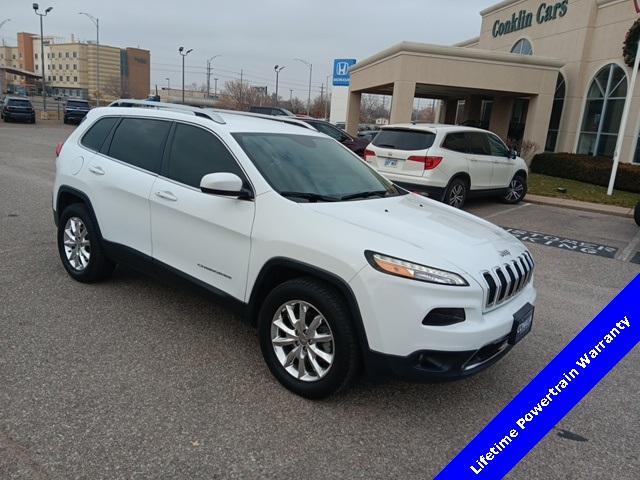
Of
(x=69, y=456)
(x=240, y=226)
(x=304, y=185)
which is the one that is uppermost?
(x=304, y=185)

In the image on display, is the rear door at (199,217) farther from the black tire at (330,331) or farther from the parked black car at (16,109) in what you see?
the parked black car at (16,109)

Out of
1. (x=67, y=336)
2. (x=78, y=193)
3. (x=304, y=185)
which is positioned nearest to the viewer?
(x=304, y=185)

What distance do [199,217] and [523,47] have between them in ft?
75.6

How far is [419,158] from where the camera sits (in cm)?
983

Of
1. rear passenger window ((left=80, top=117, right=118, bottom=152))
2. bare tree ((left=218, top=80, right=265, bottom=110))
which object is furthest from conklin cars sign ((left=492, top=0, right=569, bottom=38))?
bare tree ((left=218, top=80, right=265, bottom=110))

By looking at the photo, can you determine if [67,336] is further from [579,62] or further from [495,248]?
[579,62]

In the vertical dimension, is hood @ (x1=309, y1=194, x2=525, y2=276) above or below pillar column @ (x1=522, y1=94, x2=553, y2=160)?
below

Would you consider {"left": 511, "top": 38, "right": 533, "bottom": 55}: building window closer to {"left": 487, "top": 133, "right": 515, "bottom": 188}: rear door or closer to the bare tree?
{"left": 487, "top": 133, "right": 515, "bottom": 188}: rear door

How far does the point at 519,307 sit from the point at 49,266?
476cm

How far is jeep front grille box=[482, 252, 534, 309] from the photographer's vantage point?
306 centimetres

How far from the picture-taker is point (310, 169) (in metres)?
3.98

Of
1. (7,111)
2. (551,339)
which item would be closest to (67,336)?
(551,339)

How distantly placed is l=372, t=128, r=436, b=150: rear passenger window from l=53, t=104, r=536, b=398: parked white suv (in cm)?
564

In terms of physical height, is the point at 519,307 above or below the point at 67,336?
above
